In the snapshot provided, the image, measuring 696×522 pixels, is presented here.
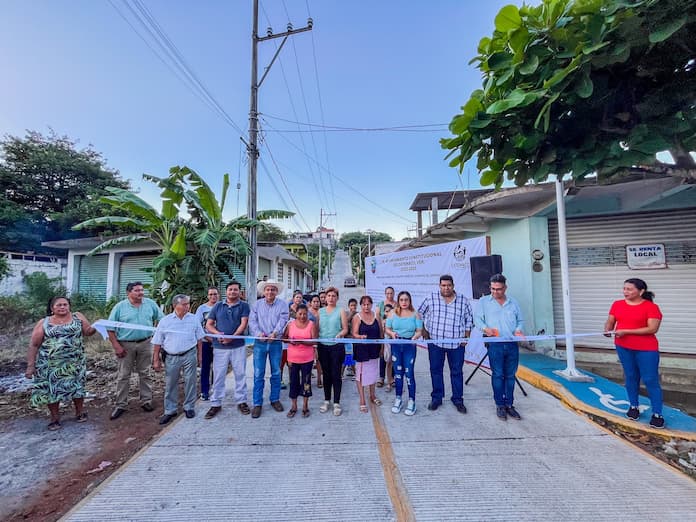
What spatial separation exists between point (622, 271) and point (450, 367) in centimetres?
497

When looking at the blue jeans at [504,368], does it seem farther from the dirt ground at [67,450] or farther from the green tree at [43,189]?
the green tree at [43,189]

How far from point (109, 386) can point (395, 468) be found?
493 cm

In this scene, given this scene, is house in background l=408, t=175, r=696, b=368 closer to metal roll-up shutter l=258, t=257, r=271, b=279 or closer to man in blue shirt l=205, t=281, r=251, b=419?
man in blue shirt l=205, t=281, r=251, b=419

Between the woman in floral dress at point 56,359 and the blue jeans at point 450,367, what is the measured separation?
4326 millimetres

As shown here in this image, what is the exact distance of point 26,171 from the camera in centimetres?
1770

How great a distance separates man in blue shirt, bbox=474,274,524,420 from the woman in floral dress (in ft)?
16.4

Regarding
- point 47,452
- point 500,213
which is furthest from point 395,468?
point 500,213

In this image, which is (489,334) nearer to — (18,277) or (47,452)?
(47,452)

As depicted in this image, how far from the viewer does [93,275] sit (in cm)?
1212

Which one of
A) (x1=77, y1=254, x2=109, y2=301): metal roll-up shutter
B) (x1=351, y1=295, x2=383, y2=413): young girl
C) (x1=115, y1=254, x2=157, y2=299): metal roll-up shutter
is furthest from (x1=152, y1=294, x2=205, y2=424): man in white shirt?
(x1=77, y1=254, x2=109, y2=301): metal roll-up shutter

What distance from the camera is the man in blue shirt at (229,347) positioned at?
3.85 meters

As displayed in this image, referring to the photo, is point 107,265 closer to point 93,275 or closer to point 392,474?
point 93,275

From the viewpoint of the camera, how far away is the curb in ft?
10.1

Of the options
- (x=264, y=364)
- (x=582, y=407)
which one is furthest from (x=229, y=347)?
(x=582, y=407)
